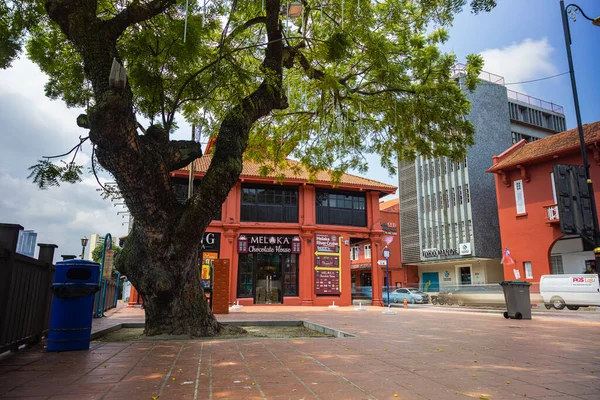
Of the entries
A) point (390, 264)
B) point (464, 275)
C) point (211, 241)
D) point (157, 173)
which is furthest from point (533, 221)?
point (157, 173)

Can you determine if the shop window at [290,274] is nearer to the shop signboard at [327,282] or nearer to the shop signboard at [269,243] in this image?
the shop signboard at [269,243]

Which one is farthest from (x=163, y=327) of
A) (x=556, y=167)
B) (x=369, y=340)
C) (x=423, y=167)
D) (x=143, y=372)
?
(x=423, y=167)

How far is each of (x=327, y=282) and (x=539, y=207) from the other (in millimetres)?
14023

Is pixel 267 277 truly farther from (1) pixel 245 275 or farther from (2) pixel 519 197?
(2) pixel 519 197

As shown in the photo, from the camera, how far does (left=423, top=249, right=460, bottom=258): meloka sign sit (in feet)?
108

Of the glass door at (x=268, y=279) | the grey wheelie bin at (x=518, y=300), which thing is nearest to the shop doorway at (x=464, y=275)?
the glass door at (x=268, y=279)

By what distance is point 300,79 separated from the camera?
11.1m

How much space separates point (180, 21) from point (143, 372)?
6.80 meters

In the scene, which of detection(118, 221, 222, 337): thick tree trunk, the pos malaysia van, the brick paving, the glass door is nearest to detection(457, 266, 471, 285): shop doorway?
the pos malaysia van

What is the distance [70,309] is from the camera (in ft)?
18.4

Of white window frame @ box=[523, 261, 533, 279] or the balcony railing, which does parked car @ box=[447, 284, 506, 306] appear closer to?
white window frame @ box=[523, 261, 533, 279]

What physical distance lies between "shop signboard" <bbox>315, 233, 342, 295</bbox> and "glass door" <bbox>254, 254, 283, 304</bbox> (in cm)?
211

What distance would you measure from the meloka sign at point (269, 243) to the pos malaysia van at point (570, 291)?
13.3 meters

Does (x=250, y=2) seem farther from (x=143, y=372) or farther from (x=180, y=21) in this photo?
(x=143, y=372)
